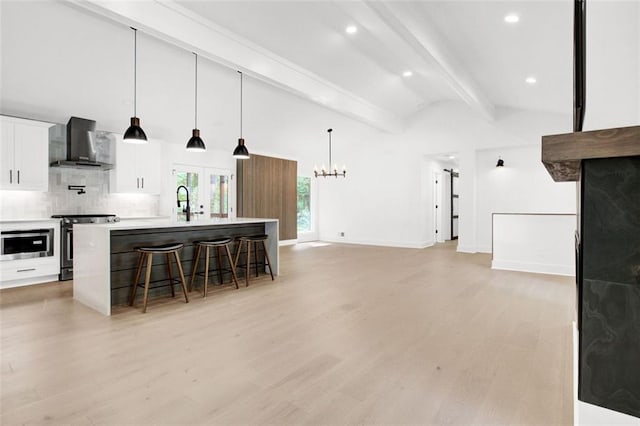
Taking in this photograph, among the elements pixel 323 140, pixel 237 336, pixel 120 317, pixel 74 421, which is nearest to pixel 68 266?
Answer: pixel 120 317

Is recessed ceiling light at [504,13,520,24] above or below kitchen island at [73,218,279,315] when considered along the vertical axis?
above

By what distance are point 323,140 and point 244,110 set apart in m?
3.10

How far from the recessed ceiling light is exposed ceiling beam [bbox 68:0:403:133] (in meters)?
2.98

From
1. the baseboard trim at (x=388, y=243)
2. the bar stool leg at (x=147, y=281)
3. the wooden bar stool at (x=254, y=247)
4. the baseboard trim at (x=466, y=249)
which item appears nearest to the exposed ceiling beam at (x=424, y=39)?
the wooden bar stool at (x=254, y=247)

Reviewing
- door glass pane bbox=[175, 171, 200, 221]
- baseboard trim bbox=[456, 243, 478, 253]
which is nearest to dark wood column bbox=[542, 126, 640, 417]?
door glass pane bbox=[175, 171, 200, 221]

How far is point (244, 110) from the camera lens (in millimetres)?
7113

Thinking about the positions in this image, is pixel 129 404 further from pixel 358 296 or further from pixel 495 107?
pixel 495 107

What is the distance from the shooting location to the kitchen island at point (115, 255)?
3709 millimetres

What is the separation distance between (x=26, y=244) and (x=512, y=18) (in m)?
6.82

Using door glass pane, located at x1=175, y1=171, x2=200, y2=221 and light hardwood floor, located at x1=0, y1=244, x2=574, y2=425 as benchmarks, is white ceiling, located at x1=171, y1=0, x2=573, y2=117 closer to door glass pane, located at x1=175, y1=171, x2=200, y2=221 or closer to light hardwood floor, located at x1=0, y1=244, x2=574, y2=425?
light hardwood floor, located at x1=0, y1=244, x2=574, y2=425

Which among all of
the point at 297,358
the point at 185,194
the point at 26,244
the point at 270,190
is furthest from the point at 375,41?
the point at 26,244

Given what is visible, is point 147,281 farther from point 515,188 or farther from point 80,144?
point 515,188

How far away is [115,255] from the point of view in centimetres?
395

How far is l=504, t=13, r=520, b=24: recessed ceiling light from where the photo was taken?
3653 millimetres
